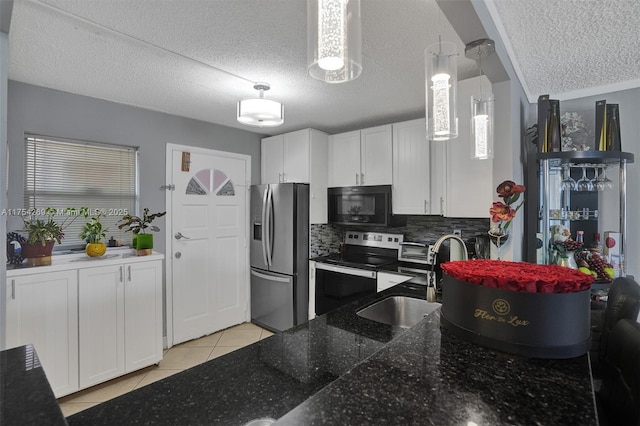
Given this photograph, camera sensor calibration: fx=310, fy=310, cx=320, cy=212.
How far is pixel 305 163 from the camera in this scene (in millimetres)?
3500

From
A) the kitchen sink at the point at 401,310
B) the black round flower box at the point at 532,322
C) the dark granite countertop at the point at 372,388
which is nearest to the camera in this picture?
the dark granite countertop at the point at 372,388

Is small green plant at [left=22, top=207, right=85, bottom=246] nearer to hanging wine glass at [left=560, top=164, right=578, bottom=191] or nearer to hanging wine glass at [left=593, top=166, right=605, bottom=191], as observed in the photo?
hanging wine glass at [left=560, top=164, right=578, bottom=191]

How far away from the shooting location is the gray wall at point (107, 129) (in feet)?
7.57

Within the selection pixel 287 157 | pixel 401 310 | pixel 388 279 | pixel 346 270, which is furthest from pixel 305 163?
pixel 401 310

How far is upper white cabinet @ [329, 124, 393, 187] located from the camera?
320cm

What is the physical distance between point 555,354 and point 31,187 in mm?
3327

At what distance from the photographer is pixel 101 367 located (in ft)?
7.93

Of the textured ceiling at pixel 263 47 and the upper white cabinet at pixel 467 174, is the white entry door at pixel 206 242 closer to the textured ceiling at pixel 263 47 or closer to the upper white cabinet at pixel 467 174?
the textured ceiling at pixel 263 47

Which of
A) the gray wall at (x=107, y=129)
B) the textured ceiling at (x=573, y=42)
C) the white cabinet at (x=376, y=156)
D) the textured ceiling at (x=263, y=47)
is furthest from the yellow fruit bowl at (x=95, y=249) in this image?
the textured ceiling at (x=573, y=42)

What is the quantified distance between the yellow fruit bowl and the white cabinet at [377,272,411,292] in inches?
93.9

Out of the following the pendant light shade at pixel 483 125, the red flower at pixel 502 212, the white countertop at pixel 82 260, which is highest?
the pendant light shade at pixel 483 125

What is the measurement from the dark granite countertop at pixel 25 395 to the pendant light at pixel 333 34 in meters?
1.05

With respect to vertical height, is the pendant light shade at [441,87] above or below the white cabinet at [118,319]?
above

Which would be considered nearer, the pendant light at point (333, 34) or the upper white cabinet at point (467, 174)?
the pendant light at point (333, 34)
